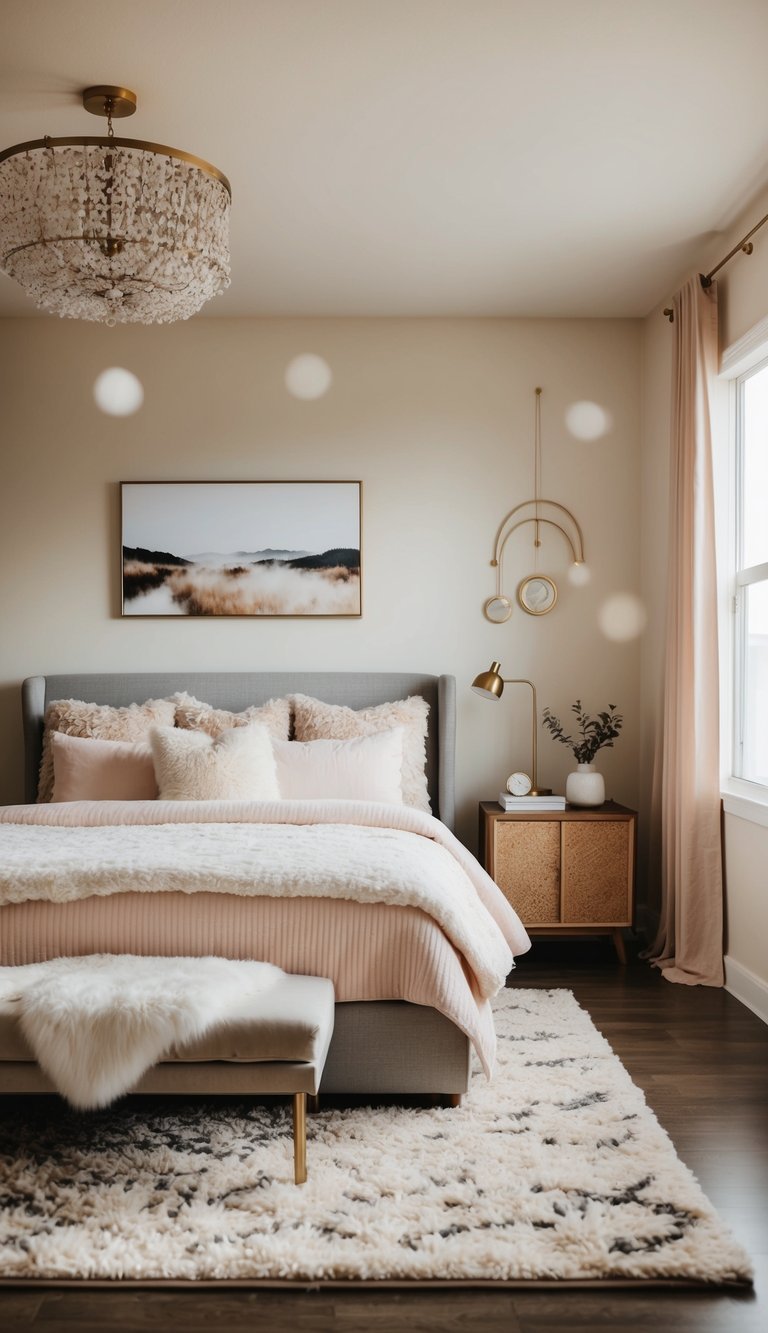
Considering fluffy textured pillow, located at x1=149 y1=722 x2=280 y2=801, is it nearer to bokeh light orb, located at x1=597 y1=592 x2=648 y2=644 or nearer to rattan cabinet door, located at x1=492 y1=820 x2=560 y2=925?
rattan cabinet door, located at x1=492 y1=820 x2=560 y2=925

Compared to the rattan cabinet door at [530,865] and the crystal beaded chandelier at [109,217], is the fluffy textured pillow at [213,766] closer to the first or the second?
the rattan cabinet door at [530,865]

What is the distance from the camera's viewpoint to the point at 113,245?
2652mm

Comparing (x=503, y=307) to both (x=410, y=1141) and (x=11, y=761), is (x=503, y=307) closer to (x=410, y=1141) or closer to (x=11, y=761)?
(x=11, y=761)

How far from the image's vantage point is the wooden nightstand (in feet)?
13.8

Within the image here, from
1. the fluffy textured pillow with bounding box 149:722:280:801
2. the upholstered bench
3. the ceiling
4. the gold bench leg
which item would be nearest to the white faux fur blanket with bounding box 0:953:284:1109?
the upholstered bench

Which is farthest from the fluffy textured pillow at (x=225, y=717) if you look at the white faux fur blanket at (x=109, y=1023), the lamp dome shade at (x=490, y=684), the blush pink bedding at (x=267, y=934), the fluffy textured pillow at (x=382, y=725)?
the white faux fur blanket at (x=109, y=1023)

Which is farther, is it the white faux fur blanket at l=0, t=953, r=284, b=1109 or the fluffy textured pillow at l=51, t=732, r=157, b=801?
the fluffy textured pillow at l=51, t=732, r=157, b=801

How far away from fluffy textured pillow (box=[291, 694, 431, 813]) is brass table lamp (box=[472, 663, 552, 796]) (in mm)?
307

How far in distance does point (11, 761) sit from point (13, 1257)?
2994mm

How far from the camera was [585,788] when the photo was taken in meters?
4.31

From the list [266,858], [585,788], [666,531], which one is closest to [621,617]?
[666,531]

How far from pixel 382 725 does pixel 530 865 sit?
2.80 ft

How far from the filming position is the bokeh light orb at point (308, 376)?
4730 mm

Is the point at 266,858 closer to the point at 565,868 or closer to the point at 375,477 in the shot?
the point at 565,868
